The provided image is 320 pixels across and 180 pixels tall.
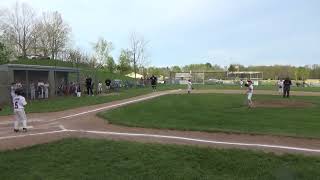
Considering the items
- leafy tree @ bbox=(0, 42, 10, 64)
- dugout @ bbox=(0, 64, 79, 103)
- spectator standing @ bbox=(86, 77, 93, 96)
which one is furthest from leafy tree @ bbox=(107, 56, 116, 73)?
leafy tree @ bbox=(0, 42, 10, 64)

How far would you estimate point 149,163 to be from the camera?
11.4 m

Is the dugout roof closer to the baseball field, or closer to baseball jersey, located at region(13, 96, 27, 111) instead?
the baseball field

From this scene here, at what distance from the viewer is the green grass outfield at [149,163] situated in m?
10.5

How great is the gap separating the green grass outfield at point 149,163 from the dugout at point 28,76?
20.0m

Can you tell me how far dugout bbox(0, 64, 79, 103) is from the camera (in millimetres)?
31844

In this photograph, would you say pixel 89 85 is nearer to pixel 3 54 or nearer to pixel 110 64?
pixel 3 54

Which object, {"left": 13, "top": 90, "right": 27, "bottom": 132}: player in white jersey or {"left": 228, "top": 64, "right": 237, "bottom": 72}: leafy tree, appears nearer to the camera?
{"left": 13, "top": 90, "right": 27, "bottom": 132}: player in white jersey

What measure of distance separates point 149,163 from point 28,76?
28525mm

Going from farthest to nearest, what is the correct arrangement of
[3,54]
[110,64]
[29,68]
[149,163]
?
[110,64]
[3,54]
[29,68]
[149,163]

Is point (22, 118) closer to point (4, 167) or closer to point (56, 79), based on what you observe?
point (4, 167)

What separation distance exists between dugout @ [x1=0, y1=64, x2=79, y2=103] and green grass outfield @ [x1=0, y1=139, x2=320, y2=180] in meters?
20.0

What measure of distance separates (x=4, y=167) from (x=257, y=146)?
6574 millimetres

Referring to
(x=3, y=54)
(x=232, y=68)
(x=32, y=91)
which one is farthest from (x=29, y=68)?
(x=232, y=68)

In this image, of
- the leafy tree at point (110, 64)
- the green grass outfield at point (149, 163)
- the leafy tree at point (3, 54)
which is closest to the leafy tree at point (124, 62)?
the leafy tree at point (110, 64)
